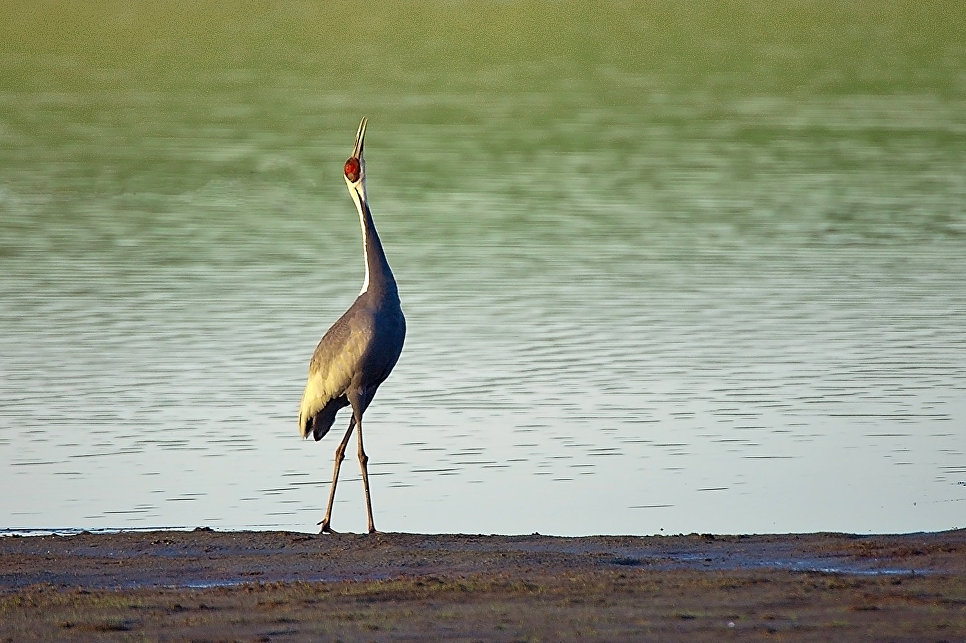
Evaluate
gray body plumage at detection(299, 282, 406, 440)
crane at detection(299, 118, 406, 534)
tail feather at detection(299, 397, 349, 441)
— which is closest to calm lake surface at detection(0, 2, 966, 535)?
tail feather at detection(299, 397, 349, 441)

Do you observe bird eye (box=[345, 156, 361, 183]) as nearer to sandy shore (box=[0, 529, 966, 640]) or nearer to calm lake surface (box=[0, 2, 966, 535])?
calm lake surface (box=[0, 2, 966, 535])

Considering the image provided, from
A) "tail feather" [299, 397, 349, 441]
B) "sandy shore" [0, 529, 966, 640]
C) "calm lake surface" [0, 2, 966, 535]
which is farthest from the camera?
"calm lake surface" [0, 2, 966, 535]

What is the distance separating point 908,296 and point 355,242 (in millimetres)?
8694

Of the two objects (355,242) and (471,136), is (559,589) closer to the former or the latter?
(355,242)

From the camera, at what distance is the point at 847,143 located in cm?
3794

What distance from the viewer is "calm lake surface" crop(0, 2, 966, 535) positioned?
1312 cm

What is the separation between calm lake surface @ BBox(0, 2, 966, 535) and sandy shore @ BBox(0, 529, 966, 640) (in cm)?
181

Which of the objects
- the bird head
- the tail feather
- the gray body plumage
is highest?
the bird head

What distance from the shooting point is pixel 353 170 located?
1196 cm

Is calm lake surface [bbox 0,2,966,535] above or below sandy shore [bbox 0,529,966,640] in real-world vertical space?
above

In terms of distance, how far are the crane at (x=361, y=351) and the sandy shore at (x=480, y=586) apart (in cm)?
128

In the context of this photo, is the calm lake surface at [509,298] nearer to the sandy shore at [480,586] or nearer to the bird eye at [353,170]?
the sandy shore at [480,586]

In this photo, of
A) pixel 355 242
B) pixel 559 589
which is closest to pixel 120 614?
pixel 559 589

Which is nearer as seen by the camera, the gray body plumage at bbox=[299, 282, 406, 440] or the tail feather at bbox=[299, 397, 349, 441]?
the gray body plumage at bbox=[299, 282, 406, 440]
